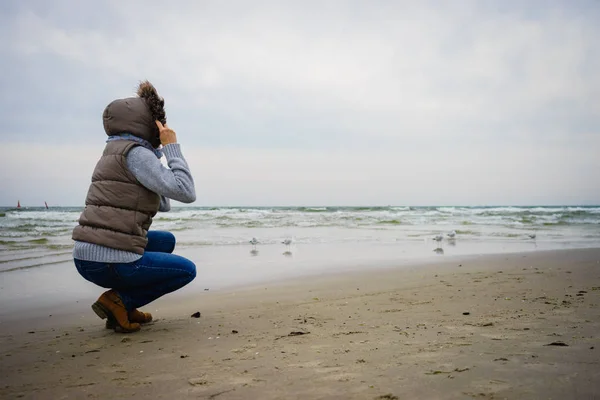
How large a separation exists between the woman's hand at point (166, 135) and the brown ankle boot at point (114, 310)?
1.19m

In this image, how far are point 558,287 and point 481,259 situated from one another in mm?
3397

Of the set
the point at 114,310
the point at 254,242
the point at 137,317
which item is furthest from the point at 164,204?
the point at 254,242

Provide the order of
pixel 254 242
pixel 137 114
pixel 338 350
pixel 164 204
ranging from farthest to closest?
pixel 254 242 → pixel 164 204 → pixel 137 114 → pixel 338 350

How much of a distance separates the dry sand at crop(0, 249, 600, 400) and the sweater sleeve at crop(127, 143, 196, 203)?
3.28 feet

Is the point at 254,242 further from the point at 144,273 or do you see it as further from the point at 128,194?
the point at 128,194

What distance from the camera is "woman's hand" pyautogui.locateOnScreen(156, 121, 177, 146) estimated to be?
9.64 ft

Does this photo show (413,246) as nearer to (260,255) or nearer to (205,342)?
(260,255)

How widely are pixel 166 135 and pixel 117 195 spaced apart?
0.52m

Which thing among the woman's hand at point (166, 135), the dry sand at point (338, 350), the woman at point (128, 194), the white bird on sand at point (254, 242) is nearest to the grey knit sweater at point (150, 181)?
the woman at point (128, 194)

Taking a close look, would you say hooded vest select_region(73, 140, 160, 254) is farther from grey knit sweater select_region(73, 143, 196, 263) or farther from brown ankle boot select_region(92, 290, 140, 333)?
brown ankle boot select_region(92, 290, 140, 333)

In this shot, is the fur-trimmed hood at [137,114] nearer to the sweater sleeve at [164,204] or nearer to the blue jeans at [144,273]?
the sweater sleeve at [164,204]

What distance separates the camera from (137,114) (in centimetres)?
288

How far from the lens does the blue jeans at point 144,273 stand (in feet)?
9.52

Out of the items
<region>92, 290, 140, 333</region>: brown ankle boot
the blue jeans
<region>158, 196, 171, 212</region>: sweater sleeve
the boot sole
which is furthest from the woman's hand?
the boot sole
